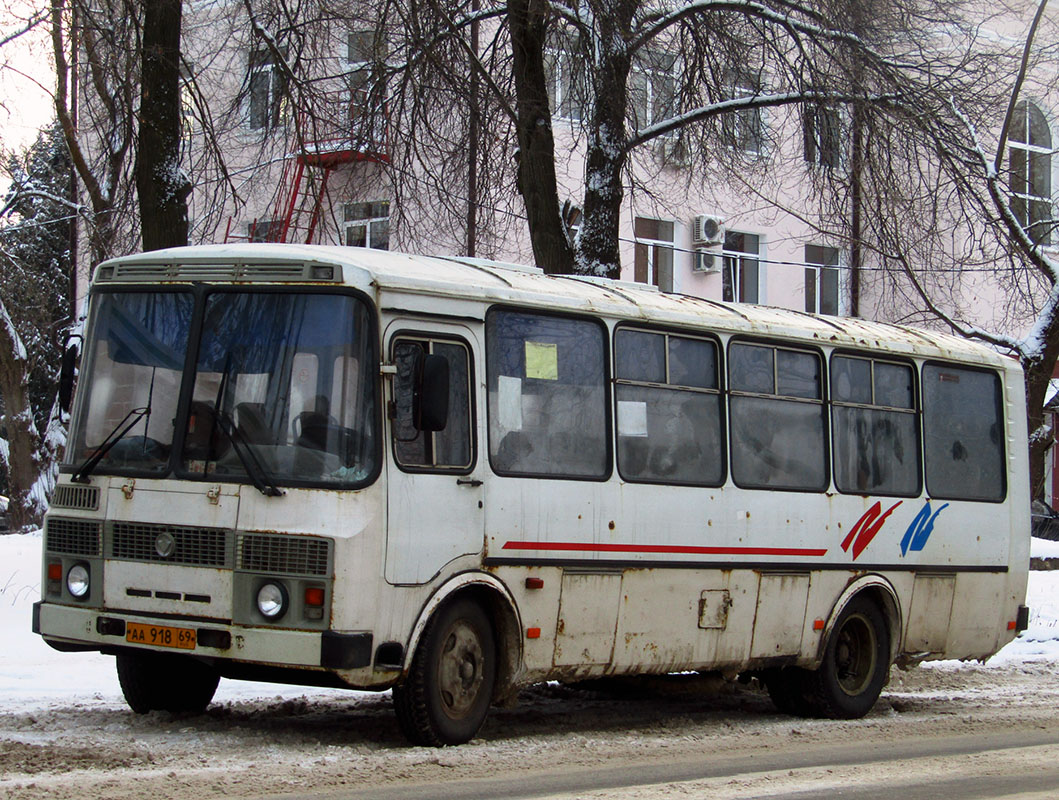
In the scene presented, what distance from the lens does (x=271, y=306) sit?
9.05 metres

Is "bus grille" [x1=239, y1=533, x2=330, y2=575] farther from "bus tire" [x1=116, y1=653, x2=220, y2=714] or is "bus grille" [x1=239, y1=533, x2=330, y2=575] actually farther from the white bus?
"bus tire" [x1=116, y1=653, x2=220, y2=714]

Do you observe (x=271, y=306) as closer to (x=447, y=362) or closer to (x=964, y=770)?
(x=447, y=362)

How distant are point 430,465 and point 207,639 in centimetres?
156

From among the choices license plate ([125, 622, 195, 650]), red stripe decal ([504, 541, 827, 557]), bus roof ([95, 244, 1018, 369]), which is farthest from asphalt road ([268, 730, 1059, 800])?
bus roof ([95, 244, 1018, 369])

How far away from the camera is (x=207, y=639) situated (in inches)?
344

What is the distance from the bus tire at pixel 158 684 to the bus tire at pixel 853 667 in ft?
15.2

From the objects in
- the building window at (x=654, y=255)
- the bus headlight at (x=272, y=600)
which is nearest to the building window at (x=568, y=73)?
the bus headlight at (x=272, y=600)

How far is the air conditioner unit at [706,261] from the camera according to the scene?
1259 inches

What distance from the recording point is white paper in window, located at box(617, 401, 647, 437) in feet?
34.4

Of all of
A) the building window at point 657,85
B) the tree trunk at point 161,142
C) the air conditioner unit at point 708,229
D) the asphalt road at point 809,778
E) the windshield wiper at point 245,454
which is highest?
the air conditioner unit at point 708,229

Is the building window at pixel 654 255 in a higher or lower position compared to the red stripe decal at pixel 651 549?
higher

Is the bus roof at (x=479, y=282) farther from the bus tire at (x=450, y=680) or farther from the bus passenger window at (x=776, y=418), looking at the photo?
the bus tire at (x=450, y=680)

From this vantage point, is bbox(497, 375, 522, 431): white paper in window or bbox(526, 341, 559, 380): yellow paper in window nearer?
bbox(497, 375, 522, 431): white paper in window

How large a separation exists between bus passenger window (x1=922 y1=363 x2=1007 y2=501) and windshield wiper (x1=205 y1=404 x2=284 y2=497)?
632 centimetres
